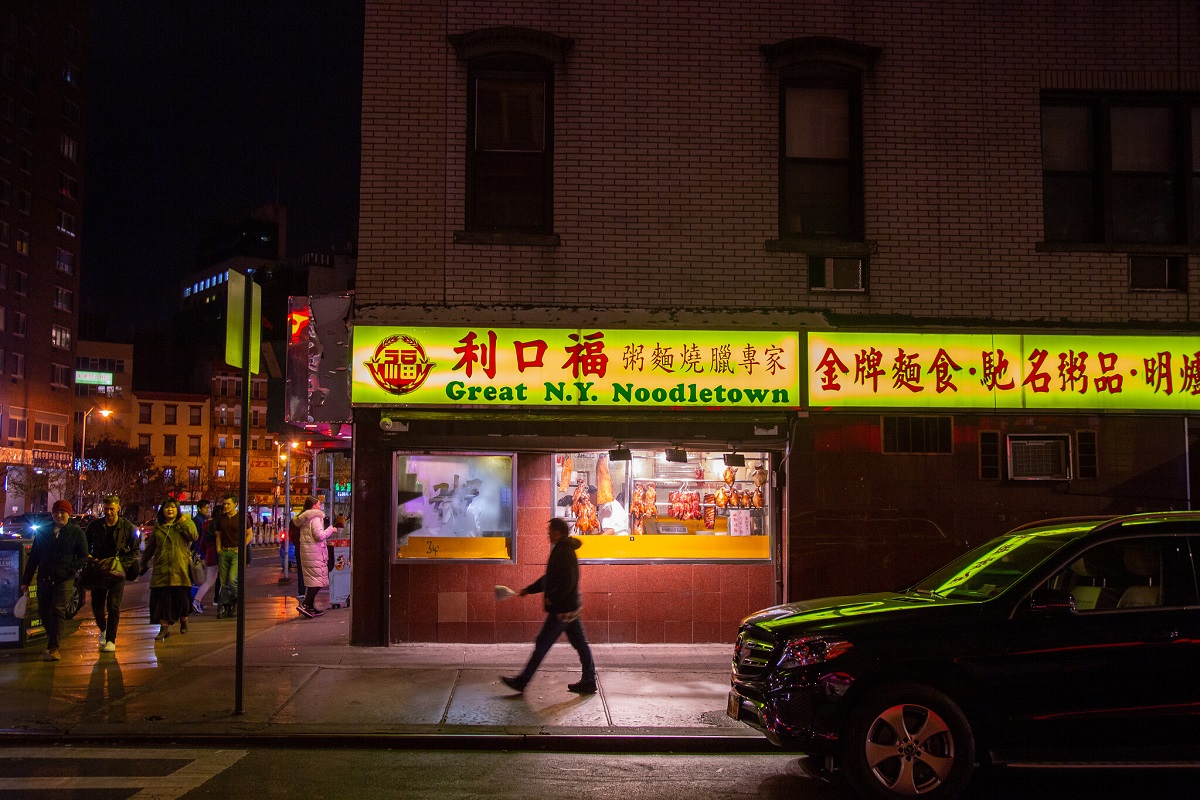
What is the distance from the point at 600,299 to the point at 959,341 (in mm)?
4310

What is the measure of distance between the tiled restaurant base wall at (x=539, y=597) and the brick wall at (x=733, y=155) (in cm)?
269

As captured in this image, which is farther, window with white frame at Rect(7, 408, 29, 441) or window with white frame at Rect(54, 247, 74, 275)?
window with white frame at Rect(54, 247, 74, 275)

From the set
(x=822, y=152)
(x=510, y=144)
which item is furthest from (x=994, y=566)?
(x=510, y=144)

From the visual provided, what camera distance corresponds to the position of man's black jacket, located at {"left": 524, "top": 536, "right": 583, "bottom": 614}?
9133mm

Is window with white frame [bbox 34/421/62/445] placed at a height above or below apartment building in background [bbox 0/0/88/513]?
below

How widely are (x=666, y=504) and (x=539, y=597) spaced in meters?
1.90

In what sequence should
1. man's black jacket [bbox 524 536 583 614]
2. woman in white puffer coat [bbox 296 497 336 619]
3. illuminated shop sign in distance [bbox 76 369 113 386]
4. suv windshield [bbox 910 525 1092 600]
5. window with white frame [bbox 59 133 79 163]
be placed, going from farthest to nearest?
1. illuminated shop sign in distance [bbox 76 369 113 386]
2. window with white frame [bbox 59 133 79 163]
3. woman in white puffer coat [bbox 296 497 336 619]
4. man's black jacket [bbox 524 536 583 614]
5. suv windshield [bbox 910 525 1092 600]

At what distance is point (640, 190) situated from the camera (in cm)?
1166

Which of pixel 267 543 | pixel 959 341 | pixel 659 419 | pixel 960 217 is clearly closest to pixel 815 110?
pixel 960 217

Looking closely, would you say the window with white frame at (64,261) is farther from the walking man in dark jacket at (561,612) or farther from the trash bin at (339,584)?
the walking man in dark jacket at (561,612)

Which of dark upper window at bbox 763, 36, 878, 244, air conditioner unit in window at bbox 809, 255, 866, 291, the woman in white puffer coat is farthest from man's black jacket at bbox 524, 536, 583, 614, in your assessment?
the woman in white puffer coat

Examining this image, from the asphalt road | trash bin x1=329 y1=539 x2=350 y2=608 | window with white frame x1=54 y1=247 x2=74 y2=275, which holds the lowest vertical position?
the asphalt road

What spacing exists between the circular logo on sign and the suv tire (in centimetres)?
670

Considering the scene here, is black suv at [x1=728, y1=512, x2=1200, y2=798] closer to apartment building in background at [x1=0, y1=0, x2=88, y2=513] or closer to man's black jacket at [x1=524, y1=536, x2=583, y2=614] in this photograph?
man's black jacket at [x1=524, y1=536, x2=583, y2=614]
